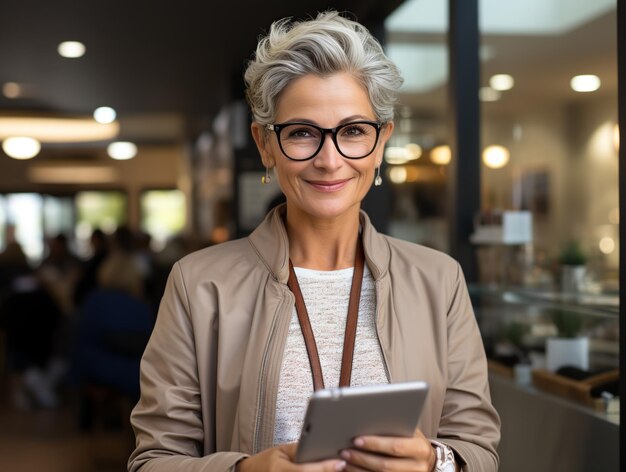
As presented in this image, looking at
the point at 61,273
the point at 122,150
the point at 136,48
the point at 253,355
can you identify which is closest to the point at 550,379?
the point at 253,355

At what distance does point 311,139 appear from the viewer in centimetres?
154

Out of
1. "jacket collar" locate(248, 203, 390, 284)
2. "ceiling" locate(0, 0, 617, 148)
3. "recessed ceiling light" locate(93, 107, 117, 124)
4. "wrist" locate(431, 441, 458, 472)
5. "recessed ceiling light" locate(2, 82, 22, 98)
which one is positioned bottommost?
"wrist" locate(431, 441, 458, 472)

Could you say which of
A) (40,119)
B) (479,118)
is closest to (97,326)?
(479,118)

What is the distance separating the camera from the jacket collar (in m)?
1.63

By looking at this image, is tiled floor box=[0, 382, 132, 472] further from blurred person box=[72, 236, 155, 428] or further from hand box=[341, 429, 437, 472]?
hand box=[341, 429, 437, 472]

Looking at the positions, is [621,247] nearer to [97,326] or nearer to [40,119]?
[97,326]

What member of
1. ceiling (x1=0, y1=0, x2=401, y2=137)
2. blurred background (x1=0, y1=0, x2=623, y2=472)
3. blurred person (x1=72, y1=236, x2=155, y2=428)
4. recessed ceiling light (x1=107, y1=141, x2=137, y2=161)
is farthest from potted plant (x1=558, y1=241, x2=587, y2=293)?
recessed ceiling light (x1=107, y1=141, x2=137, y2=161)

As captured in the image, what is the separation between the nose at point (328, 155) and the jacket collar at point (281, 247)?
19 cm

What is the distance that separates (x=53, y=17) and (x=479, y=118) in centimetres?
349

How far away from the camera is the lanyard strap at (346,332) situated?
1.53 meters

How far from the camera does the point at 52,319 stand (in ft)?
25.9

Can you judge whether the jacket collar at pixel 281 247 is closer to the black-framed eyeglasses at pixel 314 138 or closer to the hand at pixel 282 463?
the black-framed eyeglasses at pixel 314 138

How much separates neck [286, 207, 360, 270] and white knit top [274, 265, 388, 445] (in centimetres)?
2

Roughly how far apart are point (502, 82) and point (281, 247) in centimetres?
678
